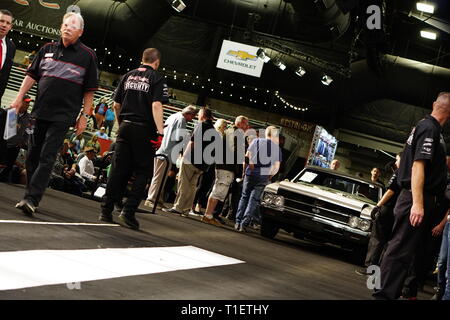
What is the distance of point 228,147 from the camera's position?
13.2 meters

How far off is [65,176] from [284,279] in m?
6.44

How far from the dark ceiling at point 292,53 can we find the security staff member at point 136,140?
12.0 meters

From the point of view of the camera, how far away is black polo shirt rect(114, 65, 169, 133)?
8180 mm

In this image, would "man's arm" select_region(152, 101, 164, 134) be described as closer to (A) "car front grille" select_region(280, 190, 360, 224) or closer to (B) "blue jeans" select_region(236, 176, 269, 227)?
(A) "car front grille" select_region(280, 190, 360, 224)

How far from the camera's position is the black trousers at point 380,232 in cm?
955

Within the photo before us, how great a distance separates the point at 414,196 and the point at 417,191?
0.05m

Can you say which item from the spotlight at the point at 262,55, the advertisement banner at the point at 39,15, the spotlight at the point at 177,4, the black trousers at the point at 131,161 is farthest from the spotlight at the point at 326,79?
the black trousers at the point at 131,161

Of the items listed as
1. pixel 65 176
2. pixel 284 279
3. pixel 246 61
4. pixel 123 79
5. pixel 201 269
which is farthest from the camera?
pixel 246 61

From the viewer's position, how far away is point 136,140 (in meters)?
8.15

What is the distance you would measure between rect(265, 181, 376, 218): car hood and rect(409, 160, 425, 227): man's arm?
5.61m

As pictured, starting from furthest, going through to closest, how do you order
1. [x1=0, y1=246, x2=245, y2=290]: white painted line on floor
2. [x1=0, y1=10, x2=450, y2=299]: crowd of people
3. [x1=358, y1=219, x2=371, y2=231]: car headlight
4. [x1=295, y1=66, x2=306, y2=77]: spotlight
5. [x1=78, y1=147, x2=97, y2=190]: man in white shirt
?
[x1=295, y1=66, x2=306, y2=77]: spotlight
[x1=78, y1=147, x2=97, y2=190]: man in white shirt
[x1=358, y1=219, x2=371, y2=231]: car headlight
[x1=0, y1=10, x2=450, y2=299]: crowd of people
[x1=0, y1=246, x2=245, y2=290]: white painted line on floor

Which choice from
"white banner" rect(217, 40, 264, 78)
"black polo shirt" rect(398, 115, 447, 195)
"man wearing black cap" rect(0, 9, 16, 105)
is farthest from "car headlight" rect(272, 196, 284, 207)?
"white banner" rect(217, 40, 264, 78)
